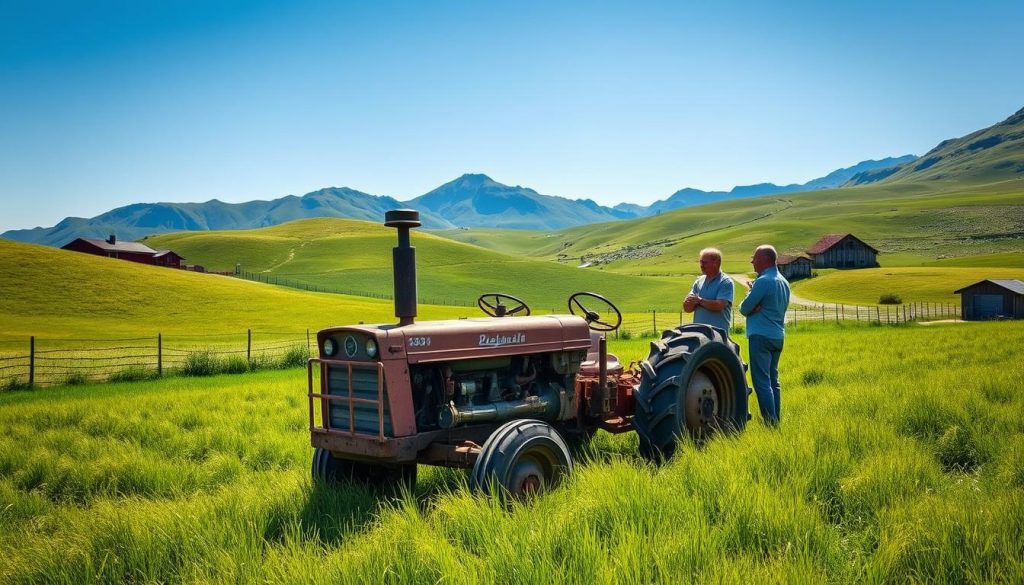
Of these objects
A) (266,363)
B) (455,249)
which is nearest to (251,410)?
(266,363)

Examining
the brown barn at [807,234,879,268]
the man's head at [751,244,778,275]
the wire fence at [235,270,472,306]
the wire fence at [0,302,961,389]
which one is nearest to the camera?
the man's head at [751,244,778,275]

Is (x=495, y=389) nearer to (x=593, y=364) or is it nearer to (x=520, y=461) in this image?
(x=520, y=461)

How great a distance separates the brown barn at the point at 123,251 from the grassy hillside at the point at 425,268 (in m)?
8.58

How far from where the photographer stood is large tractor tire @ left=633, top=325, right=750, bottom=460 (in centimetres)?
664

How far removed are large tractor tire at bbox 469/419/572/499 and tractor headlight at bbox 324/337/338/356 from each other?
1484 mm

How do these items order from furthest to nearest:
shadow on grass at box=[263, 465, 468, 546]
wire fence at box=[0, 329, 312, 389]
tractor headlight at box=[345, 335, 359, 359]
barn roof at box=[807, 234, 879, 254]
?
barn roof at box=[807, 234, 879, 254] → wire fence at box=[0, 329, 312, 389] → tractor headlight at box=[345, 335, 359, 359] → shadow on grass at box=[263, 465, 468, 546]

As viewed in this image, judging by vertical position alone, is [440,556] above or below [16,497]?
above

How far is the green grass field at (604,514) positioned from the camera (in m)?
3.38

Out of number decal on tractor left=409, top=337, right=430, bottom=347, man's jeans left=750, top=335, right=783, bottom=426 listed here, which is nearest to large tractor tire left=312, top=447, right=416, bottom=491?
number decal on tractor left=409, top=337, right=430, bottom=347

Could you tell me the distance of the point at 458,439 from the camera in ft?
18.4

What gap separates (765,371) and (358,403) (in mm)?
4407

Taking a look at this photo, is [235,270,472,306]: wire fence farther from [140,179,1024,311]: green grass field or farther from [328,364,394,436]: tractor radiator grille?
[328,364,394,436]: tractor radiator grille

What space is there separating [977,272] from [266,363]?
6703cm

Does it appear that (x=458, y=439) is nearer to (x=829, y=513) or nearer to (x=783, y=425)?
(x=829, y=513)
